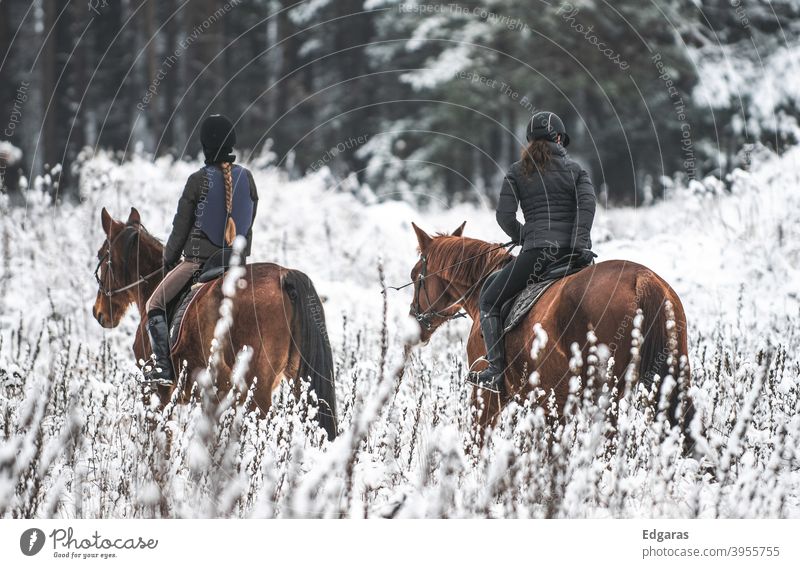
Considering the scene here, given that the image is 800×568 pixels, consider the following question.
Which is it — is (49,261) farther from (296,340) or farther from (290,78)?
(290,78)

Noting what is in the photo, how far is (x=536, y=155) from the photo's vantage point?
6238mm

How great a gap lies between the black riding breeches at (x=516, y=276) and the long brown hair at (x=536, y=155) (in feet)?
2.04

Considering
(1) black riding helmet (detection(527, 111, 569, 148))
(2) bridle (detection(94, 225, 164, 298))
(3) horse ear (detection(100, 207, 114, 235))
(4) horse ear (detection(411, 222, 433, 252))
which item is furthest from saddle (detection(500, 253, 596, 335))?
(3) horse ear (detection(100, 207, 114, 235))

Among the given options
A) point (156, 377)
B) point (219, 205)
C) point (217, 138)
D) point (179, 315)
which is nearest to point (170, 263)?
point (179, 315)

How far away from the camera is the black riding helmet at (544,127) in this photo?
6160 millimetres

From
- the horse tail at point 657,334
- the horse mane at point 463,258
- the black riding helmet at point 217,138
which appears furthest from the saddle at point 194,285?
the horse tail at point 657,334

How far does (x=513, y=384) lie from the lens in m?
6.59

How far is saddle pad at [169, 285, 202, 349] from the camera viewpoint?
261 inches

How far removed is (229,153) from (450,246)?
1.94 meters

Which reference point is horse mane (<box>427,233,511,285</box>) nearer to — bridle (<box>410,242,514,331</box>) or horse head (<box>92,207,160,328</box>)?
bridle (<box>410,242,514,331</box>)

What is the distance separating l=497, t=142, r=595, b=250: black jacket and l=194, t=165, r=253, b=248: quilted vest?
203 cm

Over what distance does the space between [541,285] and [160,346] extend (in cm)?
301
